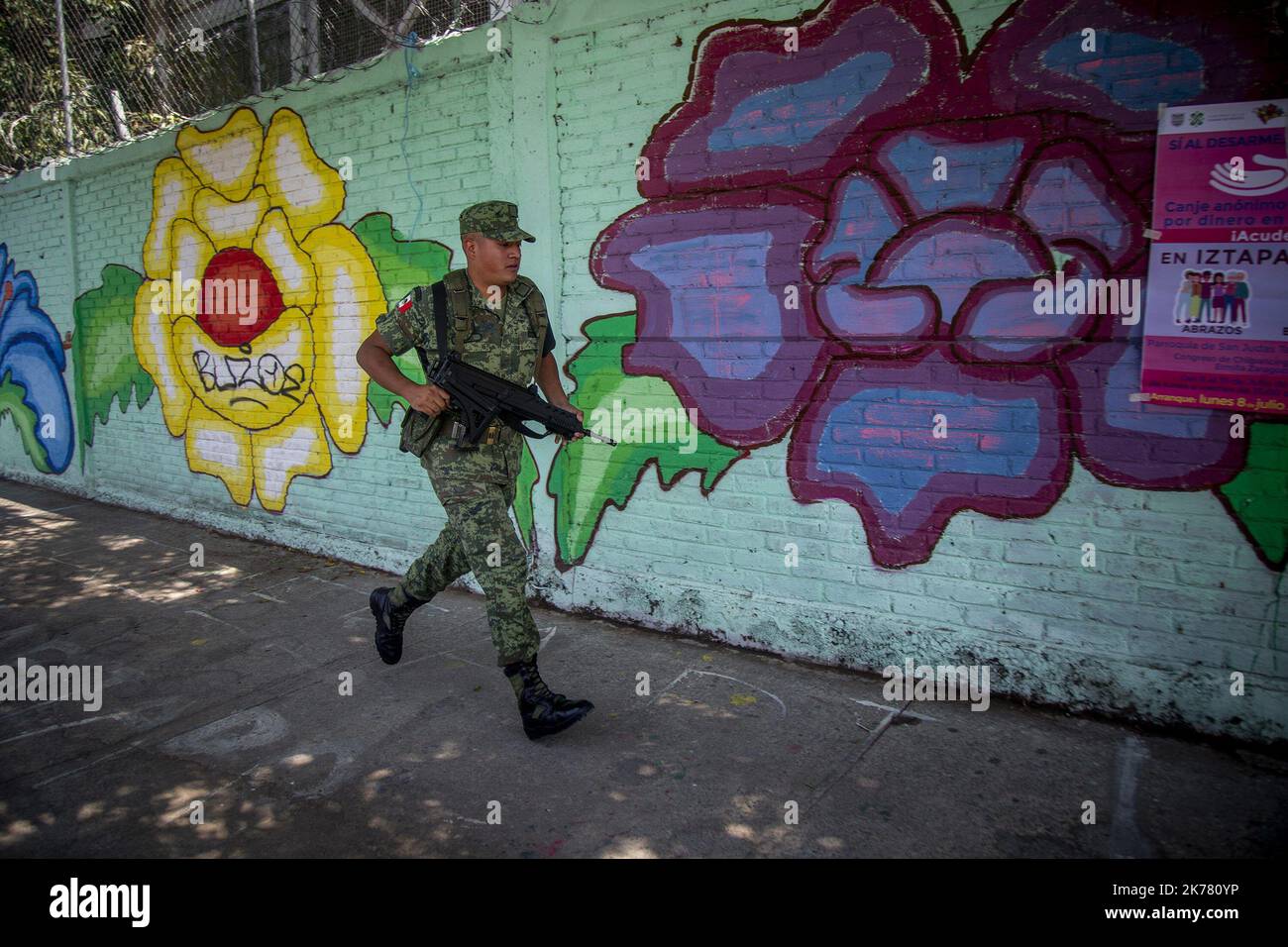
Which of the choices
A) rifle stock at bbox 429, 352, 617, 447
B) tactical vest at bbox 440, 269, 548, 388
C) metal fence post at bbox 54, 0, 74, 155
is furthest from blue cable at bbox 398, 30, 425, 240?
metal fence post at bbox 54, 0, 74, 155

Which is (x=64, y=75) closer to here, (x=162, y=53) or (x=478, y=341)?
(x=162, y=53)

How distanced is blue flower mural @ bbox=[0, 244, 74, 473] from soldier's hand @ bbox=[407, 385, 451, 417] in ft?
22.6

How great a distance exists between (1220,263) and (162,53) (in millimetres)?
8172

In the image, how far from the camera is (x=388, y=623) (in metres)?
3.77

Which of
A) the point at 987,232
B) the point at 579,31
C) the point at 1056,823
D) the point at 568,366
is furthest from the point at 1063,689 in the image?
the point at 579,31

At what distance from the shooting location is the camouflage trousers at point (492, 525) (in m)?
3.10

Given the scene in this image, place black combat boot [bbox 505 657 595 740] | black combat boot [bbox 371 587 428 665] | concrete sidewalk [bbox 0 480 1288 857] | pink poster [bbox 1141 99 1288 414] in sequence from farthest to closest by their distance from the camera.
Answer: black combat boot [bbox 371 587 428 665]
black combat boot [bbox 505 657 595 740]
pink poster [bbox 1141 99 1288 414]
concrete sidewalk [bbox 0 480 1288 857]

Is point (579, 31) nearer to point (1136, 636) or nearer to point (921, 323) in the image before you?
point (921, 323)

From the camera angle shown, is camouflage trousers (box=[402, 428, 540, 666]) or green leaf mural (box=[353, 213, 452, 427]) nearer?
camouflage trousers (box=[402, 428, 540, 666])

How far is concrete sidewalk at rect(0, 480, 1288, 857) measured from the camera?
8.26 ft
